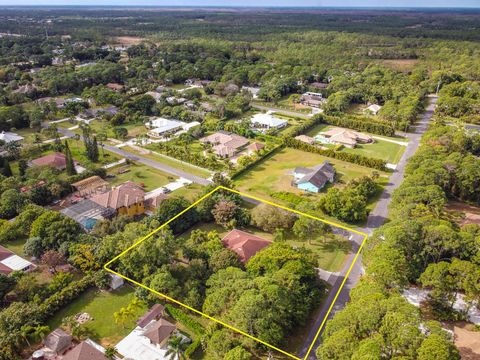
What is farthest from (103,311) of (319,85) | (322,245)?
(319,85)

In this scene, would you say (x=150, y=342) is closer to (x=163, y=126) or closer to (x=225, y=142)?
(x=225, y=142)

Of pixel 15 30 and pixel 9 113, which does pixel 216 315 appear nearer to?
pixel 9 113

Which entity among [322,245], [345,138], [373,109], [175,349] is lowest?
[322,245]

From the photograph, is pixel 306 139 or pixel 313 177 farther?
pixel 306 139

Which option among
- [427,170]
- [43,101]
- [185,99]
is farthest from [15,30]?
[427,170]

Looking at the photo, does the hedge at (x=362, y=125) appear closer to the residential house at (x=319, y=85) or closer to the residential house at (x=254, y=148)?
the residential house at (x=254, y=148)

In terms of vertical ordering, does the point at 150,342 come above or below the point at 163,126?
below

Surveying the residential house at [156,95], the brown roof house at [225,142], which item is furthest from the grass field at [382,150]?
the residential house at [156,95]

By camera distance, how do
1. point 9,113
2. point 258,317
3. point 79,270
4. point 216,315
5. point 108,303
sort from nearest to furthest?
point 258,317 → point 216,315 → point 108,303 → point 79,270 → point 9,113
